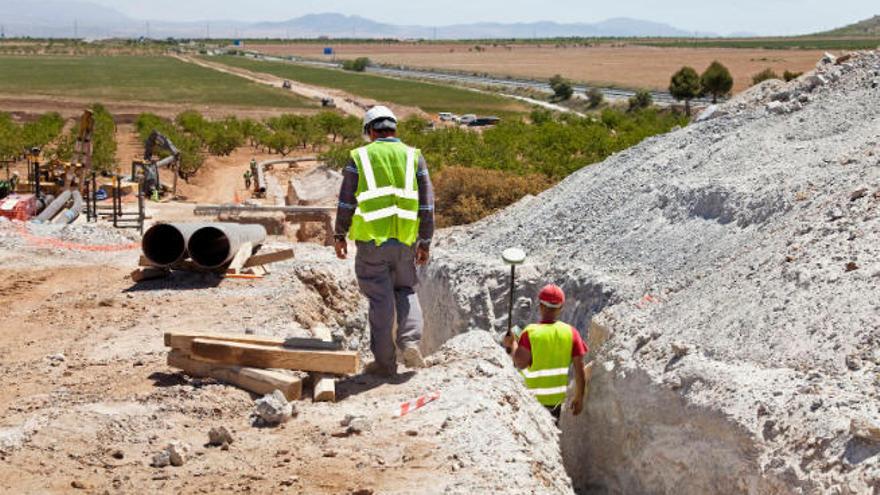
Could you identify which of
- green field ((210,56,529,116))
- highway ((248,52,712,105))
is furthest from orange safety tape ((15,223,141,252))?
green field ((210,56,529,116))

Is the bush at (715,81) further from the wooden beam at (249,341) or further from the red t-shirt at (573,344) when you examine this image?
the wooden beam at (249,341)

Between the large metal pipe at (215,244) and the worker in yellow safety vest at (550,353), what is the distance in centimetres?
537

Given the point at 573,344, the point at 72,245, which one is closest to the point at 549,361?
the point at 573,344

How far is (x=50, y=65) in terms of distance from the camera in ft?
368

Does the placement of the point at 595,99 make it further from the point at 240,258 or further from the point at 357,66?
the point at 357,66

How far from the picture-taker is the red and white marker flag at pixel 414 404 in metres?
6.33

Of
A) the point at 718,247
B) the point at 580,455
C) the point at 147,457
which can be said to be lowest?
the point at 580,455

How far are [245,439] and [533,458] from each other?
1764 millimetres

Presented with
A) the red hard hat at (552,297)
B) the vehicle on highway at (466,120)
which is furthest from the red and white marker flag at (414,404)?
the vehicle on highway at (466,120)

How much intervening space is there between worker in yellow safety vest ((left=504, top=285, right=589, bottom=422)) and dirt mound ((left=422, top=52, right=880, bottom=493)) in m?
0.45

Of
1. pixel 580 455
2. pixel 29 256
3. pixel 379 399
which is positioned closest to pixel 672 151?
pixel 580 455

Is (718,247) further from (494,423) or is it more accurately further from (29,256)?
(29,256)

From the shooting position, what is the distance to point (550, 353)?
673 centimetres

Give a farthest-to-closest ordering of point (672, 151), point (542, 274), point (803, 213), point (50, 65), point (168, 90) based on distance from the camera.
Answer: point (50, 65) < point (168, 90) < point (672, 151) < point (542, 274) < point (803, 213)
